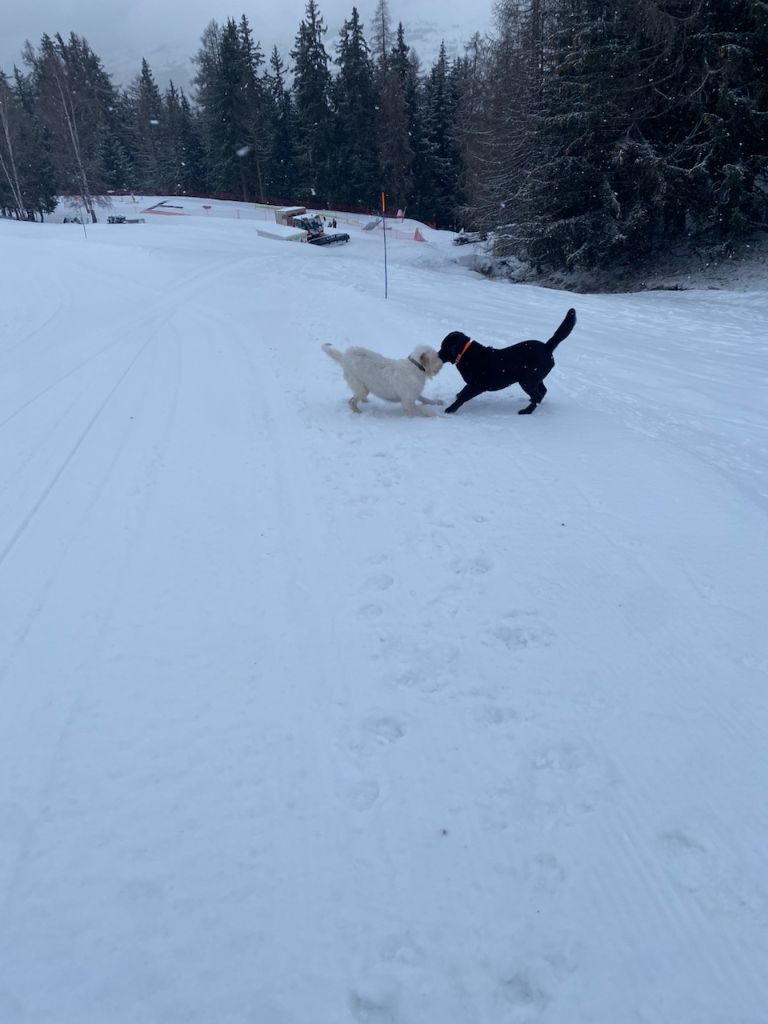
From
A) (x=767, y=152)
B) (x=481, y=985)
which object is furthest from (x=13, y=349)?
(x=767, y=152)

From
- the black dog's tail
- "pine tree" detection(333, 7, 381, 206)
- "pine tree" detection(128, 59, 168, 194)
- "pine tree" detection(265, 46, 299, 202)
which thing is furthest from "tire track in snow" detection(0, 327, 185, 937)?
"pine tree" detection(128, 59, 168, 194)

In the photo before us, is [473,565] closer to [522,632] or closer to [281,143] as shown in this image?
[522,632]

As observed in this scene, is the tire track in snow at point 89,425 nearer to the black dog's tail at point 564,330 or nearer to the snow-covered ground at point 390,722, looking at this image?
the snow-covered ground at point 390,722

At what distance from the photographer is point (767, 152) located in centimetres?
1652

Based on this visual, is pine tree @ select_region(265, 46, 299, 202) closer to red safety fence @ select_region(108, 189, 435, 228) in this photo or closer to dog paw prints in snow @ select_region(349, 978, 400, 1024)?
red safety fence @ select_region(108, 189, 435, 228)

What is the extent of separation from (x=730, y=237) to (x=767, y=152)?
2538 mm

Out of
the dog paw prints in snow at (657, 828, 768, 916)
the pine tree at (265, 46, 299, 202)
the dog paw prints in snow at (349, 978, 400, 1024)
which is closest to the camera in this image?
the dog paw prints in snow at (349, 978, 400, 1024)

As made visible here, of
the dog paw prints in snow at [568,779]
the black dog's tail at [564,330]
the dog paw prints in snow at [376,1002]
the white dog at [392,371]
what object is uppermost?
the black dog's tail at [564,330]

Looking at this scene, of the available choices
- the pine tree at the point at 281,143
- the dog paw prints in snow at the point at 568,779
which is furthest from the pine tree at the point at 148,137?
the dog paw prints in snow at the point at 568,779

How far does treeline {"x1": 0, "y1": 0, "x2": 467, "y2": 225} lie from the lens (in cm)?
4481

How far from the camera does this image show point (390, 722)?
308 centimetres

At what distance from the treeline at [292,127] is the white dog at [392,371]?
43.8 metres

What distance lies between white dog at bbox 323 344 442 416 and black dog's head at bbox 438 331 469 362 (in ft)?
0.32

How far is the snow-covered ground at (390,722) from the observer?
213 centimetres
